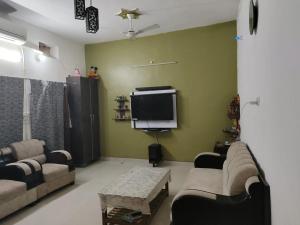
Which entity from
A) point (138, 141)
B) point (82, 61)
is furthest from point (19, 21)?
point (138, 141)

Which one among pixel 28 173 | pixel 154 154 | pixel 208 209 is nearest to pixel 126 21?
pixel 154 154

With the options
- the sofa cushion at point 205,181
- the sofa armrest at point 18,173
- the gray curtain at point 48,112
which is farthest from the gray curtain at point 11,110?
the sofa cushion at point 205,181

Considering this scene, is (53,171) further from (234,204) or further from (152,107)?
(234,204)

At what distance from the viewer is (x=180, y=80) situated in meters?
5.08

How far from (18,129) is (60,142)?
106cm

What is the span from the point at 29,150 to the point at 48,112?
984mm

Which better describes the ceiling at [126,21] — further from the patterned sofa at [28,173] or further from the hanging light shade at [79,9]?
the patterned sofa at [28,173]

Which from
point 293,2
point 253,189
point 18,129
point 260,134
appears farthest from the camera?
point 18,129

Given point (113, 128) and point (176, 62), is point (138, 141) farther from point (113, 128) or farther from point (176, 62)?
point (176, 62)

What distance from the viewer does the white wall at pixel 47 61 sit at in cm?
403

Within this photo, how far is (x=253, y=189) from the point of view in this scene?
5.82 feet

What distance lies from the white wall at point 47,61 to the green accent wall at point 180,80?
43cm

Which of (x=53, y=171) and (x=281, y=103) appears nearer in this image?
(x=281, y=103)

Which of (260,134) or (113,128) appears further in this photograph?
(113,128)
